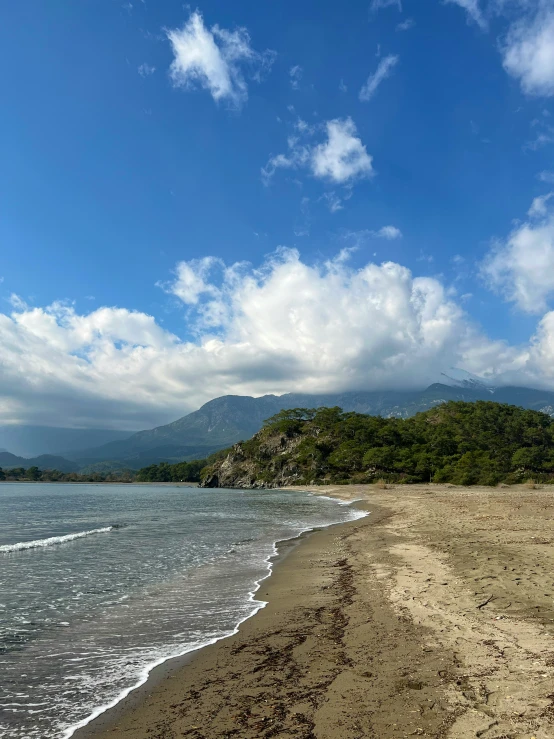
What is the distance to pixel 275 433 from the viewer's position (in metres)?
173

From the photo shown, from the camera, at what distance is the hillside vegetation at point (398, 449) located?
3725 inches

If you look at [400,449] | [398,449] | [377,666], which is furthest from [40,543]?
[398,449]

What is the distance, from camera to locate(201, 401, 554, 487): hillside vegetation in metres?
94.6

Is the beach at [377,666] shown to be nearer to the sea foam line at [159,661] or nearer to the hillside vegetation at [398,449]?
the sea foam line at [159,661]

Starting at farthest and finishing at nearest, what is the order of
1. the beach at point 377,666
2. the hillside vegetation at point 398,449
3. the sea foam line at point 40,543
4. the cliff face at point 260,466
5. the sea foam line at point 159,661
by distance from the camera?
the cliff face at point 260,466, the hillside vegetation at point 398,449, the sea foam line at point 40,543, the sea foam line at point 159,661, the beach at point 377,666

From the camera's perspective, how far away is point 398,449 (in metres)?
119

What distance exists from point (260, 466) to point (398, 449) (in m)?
61.4

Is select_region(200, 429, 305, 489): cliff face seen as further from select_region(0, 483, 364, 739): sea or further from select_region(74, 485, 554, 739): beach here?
select_region(74, 485, 554, 739): beach

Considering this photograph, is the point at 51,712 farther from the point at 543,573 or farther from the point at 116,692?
the point at 543,573

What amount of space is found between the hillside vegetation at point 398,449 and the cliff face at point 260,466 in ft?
1.12

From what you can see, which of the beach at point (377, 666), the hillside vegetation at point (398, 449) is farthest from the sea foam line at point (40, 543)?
the hillside vegetation at point (398, 449)

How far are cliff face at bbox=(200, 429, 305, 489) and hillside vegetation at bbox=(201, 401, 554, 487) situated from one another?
0.34 meters

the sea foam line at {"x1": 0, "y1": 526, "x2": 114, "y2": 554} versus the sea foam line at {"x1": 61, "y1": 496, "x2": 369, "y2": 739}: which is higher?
the sea foam line at {"x1": 61, "y1": 496, "x2": 369, "y2": 739}

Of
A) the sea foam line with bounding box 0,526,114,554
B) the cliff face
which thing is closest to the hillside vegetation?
the cliff face
